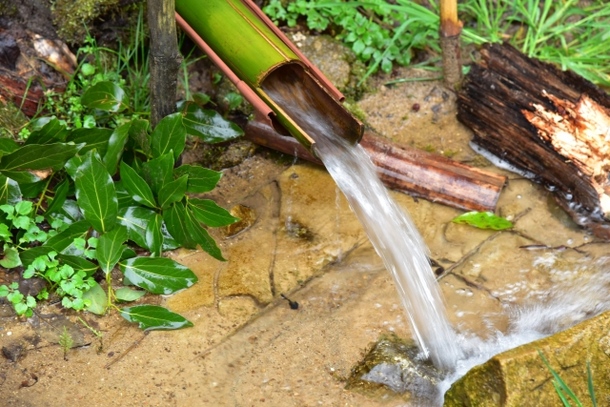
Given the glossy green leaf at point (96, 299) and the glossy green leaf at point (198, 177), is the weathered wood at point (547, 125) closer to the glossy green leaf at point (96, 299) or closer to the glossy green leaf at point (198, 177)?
the glossy green leaf at point (198, 177)

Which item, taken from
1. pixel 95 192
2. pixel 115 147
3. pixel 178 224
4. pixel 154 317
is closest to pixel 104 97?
pixel 115 147

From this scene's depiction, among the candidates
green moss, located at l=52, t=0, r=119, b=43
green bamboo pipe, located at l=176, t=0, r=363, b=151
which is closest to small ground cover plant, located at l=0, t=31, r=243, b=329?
green bamboo pipe, located at l=176, t=0, r=363, b=151

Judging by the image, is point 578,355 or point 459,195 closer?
point 578,355

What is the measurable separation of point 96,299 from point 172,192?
1.78 feet

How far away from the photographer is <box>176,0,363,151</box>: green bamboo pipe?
3412mm

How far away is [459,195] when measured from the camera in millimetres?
3824

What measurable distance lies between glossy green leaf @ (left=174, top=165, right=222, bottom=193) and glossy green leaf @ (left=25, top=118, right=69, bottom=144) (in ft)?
1.77

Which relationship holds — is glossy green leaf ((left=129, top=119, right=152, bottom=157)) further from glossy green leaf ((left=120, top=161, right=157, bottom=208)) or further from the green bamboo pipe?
the green bamboo pipe

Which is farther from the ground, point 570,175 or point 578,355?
point 578,355

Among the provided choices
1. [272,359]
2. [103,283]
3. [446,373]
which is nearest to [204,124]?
[103,283]

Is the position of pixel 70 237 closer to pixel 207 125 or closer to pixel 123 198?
pixel 123 198

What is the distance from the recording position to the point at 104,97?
370 centimetres

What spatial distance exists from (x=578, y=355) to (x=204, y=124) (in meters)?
2.04

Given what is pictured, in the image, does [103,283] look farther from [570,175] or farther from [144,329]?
[570,175]
